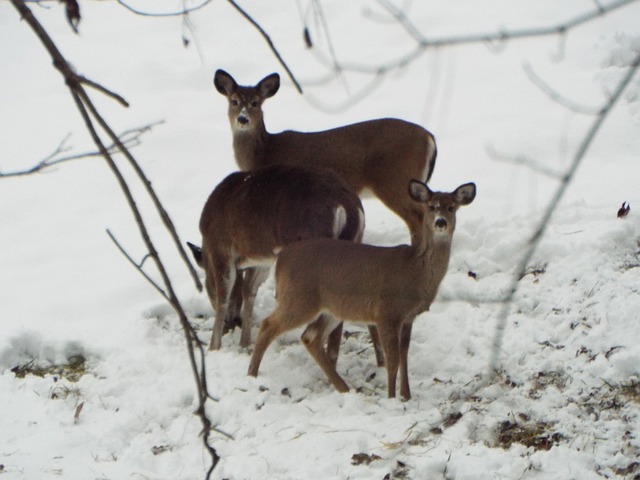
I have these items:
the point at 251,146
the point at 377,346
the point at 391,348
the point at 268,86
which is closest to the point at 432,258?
the point at 391,348

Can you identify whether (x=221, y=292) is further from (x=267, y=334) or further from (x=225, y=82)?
(x=225, y=82)

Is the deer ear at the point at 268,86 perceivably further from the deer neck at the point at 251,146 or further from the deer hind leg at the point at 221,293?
the deer hind leg at the point at 221,293

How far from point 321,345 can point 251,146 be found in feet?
7.87

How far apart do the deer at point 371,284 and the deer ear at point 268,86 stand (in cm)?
237

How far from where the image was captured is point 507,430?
562 centimetres

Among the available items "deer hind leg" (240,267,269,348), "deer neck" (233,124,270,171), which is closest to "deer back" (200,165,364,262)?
"deer hind leg" (240,267,269,348)

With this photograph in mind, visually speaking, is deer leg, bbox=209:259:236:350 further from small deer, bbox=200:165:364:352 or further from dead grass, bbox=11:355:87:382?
dead grass, bbox=11:355:87:382

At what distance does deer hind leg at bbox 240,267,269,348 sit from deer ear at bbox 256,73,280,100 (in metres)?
1.62

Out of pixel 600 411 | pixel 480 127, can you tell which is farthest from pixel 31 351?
pixel 480 127

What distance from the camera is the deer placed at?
6078 millimetres

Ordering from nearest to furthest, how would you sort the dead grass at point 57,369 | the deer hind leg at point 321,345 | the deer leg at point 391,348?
the deer leg at point 391,348
the deer hind leg at point 321,345
the dead grass at point 57,369

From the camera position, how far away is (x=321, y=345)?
639 cm

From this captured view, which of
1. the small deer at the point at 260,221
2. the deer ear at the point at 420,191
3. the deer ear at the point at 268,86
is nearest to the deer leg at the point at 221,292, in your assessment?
the small deer at the point at 260,221

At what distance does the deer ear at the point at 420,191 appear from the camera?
6.40 metres
